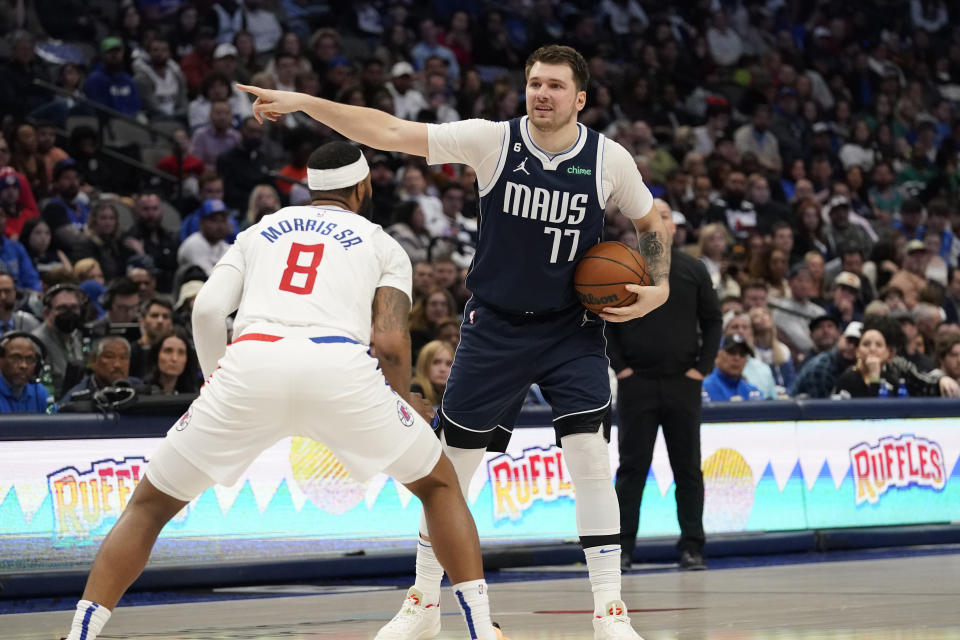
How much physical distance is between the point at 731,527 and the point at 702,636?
5058 mm

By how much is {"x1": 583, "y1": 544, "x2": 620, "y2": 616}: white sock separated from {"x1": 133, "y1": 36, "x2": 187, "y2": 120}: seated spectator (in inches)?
454

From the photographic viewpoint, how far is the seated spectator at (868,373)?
39.3 feet

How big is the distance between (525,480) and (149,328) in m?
3.05

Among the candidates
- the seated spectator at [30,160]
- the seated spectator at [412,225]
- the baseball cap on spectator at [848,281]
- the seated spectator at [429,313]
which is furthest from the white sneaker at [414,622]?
the baseball cap on spectator at [848,281]

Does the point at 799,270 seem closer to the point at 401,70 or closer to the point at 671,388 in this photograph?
the point at 401,70

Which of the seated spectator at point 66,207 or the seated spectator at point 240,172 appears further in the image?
the seated spectator at point 240,172

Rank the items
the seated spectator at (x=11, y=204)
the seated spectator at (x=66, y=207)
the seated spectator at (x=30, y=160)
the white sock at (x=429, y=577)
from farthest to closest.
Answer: the seated spectator at (x=30, y=160) → the seated spectator at (x=66, y=207) → the seated spectator at (x=11, y=204) → the white sock at (x=429, y=577)

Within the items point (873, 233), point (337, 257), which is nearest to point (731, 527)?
point (337, 257)

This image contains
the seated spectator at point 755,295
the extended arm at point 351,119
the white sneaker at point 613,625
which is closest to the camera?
the extended arm at point 351,119

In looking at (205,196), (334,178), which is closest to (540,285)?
(334,178)

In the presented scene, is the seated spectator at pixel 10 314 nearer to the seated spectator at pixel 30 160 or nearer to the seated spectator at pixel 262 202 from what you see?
the seated spectator at pixel 262 202

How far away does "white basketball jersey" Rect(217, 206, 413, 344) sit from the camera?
203 inches

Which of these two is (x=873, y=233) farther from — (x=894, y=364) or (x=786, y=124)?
(x=894, y=364)

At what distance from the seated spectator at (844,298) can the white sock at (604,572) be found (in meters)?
9.64
